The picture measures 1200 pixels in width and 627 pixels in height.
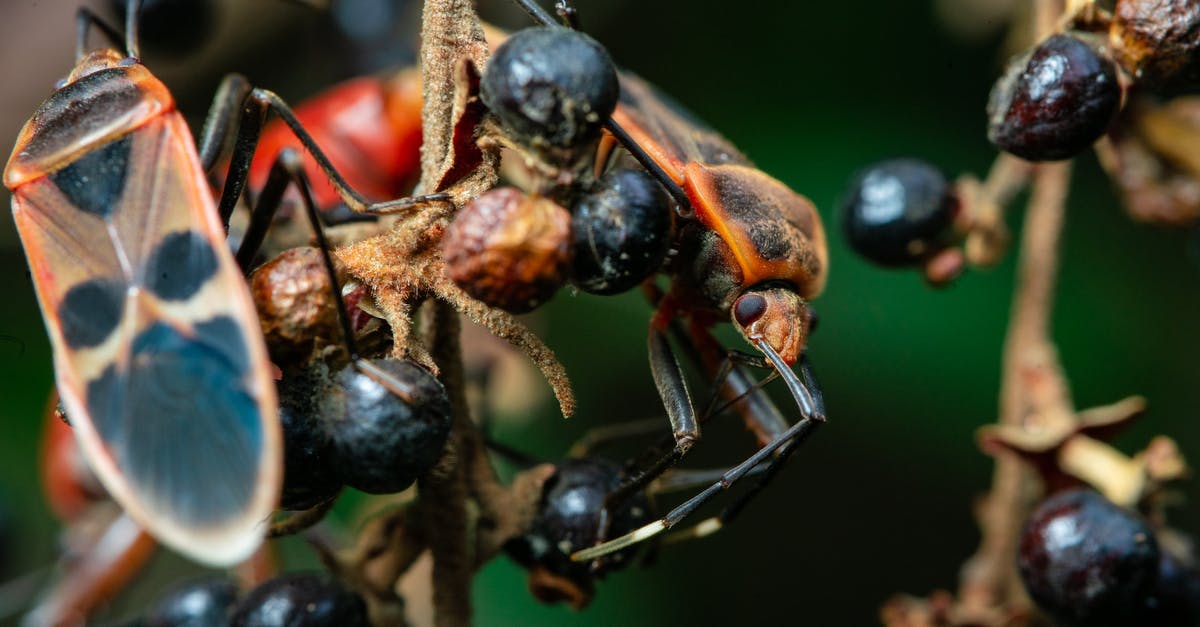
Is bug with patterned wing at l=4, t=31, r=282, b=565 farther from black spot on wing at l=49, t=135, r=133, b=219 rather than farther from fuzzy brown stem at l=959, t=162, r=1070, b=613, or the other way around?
fuzzy brown stem at l=959, t=162, r=1070, b=613

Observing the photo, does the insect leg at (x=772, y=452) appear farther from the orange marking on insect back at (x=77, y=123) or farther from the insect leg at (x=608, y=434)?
the orange marking on insect back at (x=77, y=123)

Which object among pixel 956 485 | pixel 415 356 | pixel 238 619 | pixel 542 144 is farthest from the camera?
pixel 956 485

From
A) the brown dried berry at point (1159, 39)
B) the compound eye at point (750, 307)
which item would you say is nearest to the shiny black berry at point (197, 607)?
the compound eye at point (750, 307)

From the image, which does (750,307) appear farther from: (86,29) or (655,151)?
(86,29)

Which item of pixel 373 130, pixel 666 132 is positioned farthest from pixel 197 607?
pixel 373 130

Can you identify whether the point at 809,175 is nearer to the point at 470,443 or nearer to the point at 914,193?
the point at 914,193

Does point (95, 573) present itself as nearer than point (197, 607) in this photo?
No

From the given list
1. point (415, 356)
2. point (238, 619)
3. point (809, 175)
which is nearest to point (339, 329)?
point (415, 356)
